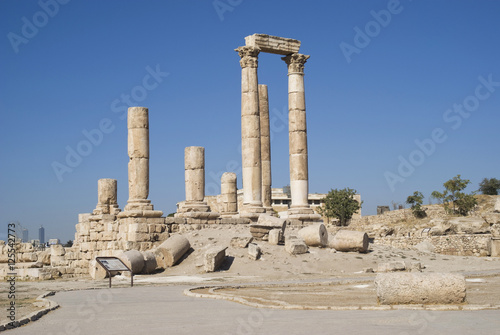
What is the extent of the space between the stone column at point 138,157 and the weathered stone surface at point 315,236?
5679 mm

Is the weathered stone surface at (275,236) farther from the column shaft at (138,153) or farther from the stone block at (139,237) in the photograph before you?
the column shaft at (138,153)

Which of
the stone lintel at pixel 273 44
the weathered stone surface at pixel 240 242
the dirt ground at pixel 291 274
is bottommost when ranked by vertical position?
the dirt ground at pixel 291 274

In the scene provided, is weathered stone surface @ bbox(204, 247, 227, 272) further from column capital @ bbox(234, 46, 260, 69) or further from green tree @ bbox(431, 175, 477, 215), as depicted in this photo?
green tree @ bbox(431, 175, 477, 215)

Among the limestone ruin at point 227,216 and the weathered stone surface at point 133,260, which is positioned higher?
the limestone ruin at point 227,216

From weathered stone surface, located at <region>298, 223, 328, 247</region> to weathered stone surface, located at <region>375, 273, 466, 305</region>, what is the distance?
517 inches

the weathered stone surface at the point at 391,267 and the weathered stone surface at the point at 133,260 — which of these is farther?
the weathered stone surface at the point at 133,260

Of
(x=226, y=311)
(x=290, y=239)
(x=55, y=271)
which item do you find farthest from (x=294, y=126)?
(x=226, y=311)

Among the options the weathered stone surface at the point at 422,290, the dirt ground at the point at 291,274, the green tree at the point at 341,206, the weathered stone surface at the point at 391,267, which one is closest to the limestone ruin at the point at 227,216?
the dirt ground at the point at 291,274

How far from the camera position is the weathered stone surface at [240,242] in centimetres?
2188

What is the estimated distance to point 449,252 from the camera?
1193 inches

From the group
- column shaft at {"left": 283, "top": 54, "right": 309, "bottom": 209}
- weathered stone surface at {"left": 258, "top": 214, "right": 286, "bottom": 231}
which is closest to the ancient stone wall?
column shaft at {"left": 283, "top": 54, "right": 309, "bottom": 209}

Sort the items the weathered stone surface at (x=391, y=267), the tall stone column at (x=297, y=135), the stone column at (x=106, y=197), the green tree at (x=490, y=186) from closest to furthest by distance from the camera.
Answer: the weathered stone surface at (x=391, y=267)
the stone column at (x=106, y=197)
the tall stone column at (x=297, y=135)
the green tree at (x=490, y=186)

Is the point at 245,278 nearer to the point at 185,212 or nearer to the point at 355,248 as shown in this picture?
the point at 355,248

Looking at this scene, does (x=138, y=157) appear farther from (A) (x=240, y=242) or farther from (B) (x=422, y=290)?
(B) (x=422, y=290)
